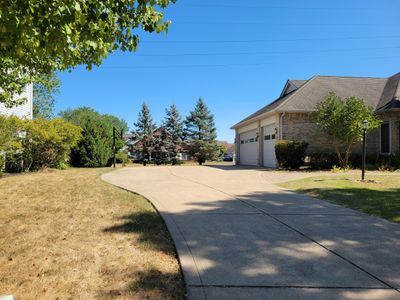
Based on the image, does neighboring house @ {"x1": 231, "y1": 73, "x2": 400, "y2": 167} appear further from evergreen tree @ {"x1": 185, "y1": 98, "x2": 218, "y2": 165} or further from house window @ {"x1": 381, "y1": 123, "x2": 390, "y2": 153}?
evergreen tree @ {"x1": 185, "y1": 98, "x2": 218, "y2": 165}

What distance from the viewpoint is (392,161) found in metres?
18.5

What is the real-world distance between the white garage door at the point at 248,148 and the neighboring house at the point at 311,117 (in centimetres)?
31

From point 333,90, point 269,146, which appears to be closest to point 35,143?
point 269,146

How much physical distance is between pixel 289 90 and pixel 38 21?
78.2 ft

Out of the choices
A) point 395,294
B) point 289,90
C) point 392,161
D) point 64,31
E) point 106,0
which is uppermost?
point 289,90

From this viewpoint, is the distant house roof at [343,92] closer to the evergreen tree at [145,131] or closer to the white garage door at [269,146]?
the white garage door at [269,146]

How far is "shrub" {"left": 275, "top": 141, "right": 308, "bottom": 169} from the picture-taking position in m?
18.6

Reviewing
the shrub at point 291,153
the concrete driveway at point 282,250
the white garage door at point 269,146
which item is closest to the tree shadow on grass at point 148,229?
the concrete driveway at point 282,250

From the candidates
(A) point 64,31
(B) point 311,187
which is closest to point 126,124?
(B) point 311,187

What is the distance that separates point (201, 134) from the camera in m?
43.4

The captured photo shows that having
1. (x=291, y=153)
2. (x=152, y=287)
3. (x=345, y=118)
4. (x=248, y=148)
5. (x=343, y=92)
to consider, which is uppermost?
(x=343, y=92)

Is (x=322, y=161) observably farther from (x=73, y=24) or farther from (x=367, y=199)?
(x=73, y=24)

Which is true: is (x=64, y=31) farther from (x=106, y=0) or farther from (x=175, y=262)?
(x=175, y=262)

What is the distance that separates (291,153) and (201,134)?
25283mm
